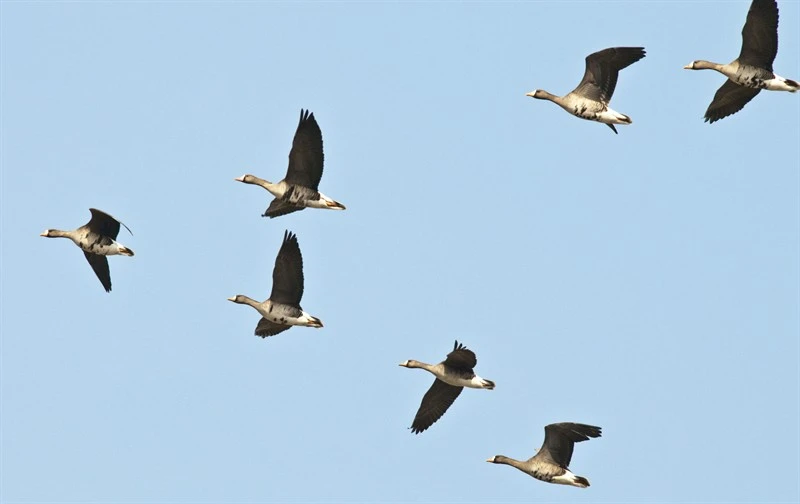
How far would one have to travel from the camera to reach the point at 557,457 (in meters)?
44.6

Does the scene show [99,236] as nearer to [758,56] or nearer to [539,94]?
[539,94]

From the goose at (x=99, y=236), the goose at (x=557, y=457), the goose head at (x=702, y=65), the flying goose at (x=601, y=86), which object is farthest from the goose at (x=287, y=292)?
the goose head at (x=702, y=65)

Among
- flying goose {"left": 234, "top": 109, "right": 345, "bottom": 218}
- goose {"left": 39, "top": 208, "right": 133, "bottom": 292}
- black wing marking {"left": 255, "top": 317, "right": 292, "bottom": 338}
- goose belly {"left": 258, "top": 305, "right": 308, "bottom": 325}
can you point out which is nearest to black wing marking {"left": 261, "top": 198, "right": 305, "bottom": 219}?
flying goose {"left": 234, "top": 109, "right": 345, "bottom": 218}

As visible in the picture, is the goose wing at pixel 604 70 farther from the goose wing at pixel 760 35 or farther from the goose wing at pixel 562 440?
the goose wing at pixel 562 440

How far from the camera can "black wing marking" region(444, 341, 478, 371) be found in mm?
43812

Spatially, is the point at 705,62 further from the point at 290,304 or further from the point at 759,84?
the point at 290,304

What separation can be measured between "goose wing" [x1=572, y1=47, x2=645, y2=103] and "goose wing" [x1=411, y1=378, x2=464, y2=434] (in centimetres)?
834

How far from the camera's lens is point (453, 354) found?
4412 centimetres

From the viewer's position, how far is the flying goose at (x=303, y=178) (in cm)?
4553

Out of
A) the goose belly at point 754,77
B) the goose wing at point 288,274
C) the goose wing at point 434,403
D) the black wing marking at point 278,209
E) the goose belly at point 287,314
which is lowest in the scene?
the goose wing at point 434,403

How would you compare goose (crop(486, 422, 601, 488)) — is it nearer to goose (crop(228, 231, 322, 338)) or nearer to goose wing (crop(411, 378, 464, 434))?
goose wing (crop(411, 378, 464, 434))

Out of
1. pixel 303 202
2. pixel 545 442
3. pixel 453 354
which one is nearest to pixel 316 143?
pixel 303 202

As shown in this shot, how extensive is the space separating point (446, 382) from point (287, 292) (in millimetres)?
4717

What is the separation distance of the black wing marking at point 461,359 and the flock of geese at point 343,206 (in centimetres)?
2
